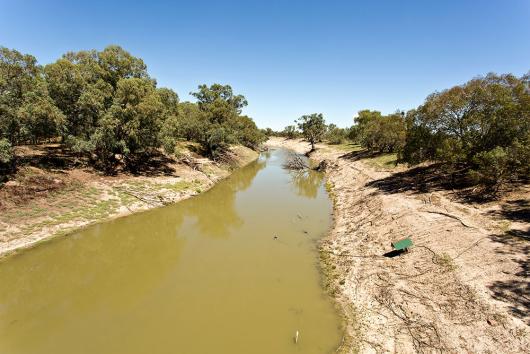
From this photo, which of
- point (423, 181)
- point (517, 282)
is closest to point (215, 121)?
point (423, 181)

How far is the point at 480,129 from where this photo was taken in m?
23.0

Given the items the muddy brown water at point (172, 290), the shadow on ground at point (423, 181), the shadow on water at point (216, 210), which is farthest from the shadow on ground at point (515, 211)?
the shadow on water at point (216, 210)

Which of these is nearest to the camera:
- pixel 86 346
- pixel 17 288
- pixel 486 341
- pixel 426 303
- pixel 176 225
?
pixel 486 341

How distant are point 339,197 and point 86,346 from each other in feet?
92.1

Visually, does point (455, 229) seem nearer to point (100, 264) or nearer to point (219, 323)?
point (219, 323)

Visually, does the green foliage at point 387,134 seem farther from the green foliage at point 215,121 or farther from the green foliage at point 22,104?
the green foliage at point 22,104

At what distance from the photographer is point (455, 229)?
16391 mm

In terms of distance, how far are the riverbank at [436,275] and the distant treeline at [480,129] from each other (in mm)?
2579

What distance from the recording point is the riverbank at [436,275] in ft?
33.3

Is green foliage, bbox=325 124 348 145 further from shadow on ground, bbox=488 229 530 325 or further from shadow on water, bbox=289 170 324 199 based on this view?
shadow on ground, bbox=488 229 530 325

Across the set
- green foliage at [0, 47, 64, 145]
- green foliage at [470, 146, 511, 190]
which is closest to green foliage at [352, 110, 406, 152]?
green foliage at [470, 146, 511, 190]

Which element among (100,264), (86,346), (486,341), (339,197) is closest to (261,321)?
(86,346)

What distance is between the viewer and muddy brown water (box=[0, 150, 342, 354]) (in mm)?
11320

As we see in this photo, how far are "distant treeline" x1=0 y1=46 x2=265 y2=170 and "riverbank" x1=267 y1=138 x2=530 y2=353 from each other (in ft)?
86.2
